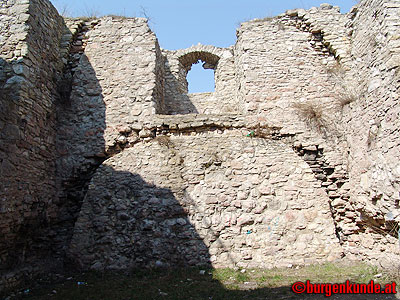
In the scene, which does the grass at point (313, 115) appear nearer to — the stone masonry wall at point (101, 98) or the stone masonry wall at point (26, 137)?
the stone masonry wall at point (101, 98)

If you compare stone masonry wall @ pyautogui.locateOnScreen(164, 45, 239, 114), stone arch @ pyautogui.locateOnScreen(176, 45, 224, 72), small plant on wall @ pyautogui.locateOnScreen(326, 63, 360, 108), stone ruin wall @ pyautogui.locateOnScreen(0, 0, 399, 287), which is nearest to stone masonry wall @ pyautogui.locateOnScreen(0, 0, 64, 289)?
stone ruin wall @ pyautogui.locateOnScreen(0, 0, 399, 287)

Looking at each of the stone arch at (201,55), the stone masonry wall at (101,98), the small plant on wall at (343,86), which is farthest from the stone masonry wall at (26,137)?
the small plant on wall at (343,86)

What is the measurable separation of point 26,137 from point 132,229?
106 inches

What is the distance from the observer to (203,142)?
6.31 meters

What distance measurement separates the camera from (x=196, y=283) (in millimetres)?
4480

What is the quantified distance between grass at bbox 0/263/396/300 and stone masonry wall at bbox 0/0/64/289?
0.82 metres

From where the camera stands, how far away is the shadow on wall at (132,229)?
5.41 metres

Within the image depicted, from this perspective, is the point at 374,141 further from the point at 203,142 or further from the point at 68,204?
the point at 68,204

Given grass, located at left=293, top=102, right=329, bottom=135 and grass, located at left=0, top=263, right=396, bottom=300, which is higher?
grass, located at left=293, top=102, right=329, bottom=135

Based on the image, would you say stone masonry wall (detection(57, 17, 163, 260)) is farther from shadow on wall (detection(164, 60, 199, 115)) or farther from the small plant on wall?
the small plant on wall

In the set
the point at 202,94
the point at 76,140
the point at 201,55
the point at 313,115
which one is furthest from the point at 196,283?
the point at 201,55

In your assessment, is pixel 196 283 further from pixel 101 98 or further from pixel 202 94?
pixel 202 94

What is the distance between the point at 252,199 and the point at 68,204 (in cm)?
402

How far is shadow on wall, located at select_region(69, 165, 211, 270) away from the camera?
5410mm
